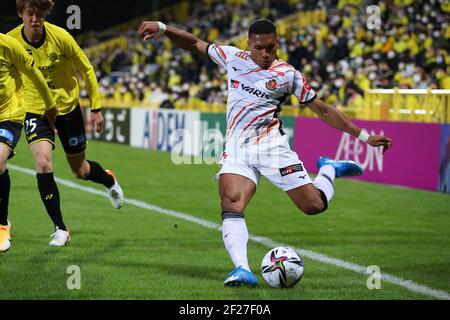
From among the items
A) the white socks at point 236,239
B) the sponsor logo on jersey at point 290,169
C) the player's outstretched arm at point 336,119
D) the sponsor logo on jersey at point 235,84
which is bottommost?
the white socks at point 236,239

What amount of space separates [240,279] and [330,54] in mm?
18313

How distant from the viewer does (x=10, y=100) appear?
8.25m

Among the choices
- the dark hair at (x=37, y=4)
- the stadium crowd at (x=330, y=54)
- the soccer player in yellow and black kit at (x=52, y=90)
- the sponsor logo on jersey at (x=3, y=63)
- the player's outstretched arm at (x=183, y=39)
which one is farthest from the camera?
the stadium crowd at (x=330, y=54)

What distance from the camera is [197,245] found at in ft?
28.5

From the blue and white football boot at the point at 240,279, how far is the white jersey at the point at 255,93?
1096 mm

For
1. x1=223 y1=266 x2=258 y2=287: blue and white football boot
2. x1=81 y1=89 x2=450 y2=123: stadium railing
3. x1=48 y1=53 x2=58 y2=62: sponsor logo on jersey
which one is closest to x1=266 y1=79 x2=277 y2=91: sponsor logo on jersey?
x1=223 y1=266 x2=258 y2=287: blue and white football boot

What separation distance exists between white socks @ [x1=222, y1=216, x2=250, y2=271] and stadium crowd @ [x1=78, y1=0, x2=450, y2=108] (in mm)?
12193

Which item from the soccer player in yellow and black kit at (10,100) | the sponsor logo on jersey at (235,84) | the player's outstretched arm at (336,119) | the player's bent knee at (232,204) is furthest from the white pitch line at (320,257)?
the soccer player in yellow and black kit at (10,100)

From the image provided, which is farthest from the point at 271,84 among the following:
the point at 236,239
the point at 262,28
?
the point at 236,239

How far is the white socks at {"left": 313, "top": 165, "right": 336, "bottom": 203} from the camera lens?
755 cm

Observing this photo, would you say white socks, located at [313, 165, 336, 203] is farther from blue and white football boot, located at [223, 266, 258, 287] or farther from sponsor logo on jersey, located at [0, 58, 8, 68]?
sponsor logo on jersey, located at [0, 58, 8, 68]

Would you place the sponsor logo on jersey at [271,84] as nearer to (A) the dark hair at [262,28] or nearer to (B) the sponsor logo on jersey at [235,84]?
(B) the sponsor logo on jersey at [235,84]

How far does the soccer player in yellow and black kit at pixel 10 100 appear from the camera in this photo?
7578 mm

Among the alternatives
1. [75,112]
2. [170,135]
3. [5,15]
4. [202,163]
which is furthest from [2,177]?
[5,15]
